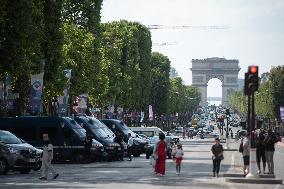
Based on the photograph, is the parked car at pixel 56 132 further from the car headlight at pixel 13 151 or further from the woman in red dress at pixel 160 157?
the woman in red dress at pixel 160 157

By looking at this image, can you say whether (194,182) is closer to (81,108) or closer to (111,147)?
(111,147)

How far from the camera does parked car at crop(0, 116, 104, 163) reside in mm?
49469

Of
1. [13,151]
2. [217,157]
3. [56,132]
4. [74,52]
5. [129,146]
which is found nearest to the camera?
[217,157]

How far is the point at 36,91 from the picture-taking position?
2135 inches

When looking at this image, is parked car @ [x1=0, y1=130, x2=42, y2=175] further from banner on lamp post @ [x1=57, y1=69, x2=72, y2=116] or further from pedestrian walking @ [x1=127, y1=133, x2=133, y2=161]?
banner on lamp post @ [x1=57, y1=69, x2=72, y2=116]

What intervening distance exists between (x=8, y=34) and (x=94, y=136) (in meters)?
11.1

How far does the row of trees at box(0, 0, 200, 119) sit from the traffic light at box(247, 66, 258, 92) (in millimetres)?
14846

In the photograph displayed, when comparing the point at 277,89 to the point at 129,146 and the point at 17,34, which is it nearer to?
the point at 129,146

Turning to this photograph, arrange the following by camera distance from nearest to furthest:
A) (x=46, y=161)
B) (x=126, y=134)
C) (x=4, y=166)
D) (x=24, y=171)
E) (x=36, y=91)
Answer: (x=46, y=161)
(x=4, y=166)
(x=24, y=171)
(x=36, y=91)
(x=126, y=134)

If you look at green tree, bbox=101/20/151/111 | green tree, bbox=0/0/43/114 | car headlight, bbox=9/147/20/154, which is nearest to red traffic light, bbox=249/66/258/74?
car headlight, bbox=9/147/20/154

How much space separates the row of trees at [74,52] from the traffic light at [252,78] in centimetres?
1485

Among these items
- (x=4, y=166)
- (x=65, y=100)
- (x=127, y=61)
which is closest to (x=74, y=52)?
(x=65, y=100)

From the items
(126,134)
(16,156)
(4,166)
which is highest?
(126,134)

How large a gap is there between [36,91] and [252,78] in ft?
74.9
